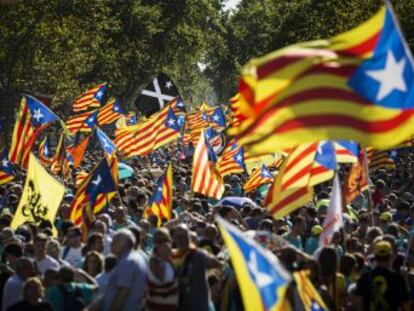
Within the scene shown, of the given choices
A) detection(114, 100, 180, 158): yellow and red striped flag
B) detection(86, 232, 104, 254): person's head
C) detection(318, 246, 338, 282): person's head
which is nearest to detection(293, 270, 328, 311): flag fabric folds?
detection(318, 246, 338, 282): person's head

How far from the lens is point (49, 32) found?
153ft

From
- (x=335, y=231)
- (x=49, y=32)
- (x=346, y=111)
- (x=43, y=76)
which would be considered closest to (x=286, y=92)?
(x=346, y=111)

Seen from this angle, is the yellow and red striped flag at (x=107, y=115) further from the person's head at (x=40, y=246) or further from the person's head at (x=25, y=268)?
the person's head at (x=25, y=268)

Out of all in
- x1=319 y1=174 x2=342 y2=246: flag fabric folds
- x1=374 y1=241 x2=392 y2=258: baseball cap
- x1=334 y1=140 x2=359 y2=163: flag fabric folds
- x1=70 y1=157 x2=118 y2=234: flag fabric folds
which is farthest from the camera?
x1=334 y1=140 x2=359 y2=163: flag fabric folds

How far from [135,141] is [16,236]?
1087 cm

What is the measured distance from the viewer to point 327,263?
10.7 meters

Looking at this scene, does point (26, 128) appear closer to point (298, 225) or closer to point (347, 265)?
point (298, 225)

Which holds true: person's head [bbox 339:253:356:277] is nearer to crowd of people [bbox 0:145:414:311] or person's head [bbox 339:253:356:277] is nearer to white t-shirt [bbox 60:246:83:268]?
crowd of people [bbox 0:145:414:311]

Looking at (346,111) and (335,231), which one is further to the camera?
(335,231)

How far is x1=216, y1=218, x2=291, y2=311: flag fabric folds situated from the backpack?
1.89 metres

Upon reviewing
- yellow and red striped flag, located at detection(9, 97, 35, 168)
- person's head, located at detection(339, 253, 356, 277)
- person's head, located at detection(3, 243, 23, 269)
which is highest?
yellow and red striped flag, located at detection(9, 97, 35, 168)

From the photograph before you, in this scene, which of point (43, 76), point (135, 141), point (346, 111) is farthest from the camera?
point (43, 76)

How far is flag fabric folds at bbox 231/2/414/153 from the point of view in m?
9.37

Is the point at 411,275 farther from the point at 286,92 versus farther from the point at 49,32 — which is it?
the point at 49,32
